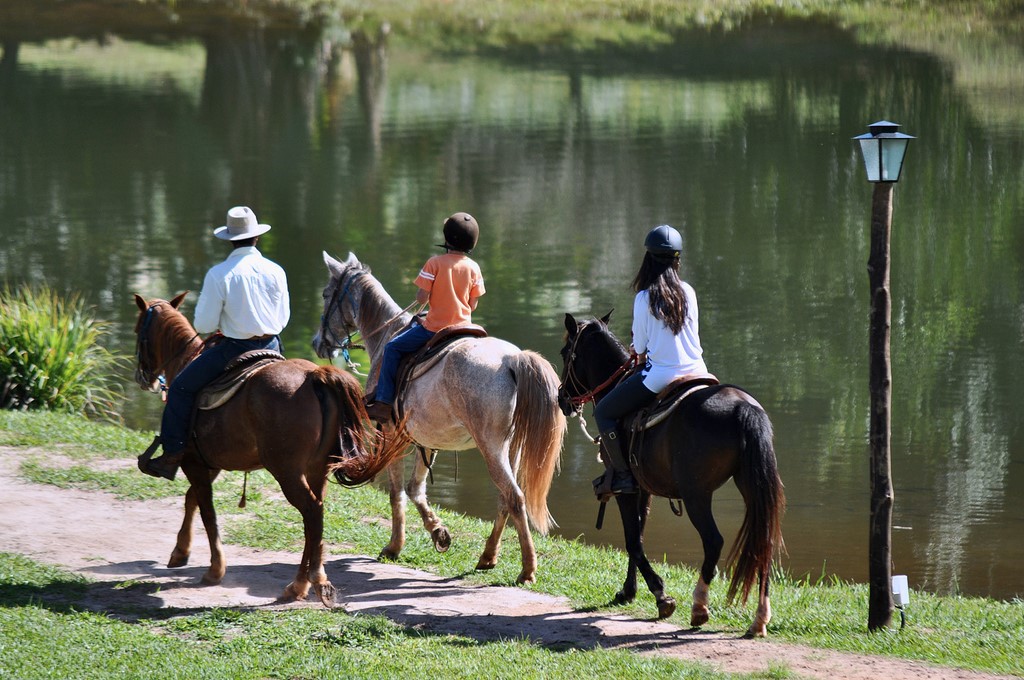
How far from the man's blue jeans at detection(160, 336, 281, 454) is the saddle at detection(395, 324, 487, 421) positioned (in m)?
1.43

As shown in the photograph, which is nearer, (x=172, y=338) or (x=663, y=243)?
(x=663, y=243)

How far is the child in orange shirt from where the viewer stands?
989cm

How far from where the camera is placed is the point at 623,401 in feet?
28.4

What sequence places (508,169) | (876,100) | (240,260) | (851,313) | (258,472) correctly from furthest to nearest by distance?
(876,100)
(508,169)
(851,313)
(258,472)
(240,260)

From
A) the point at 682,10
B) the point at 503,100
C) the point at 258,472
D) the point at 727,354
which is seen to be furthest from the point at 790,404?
the point at 682,10

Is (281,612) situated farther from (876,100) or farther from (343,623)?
(876,100)

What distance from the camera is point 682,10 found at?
54125 millimetres

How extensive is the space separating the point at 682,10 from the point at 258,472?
44788 mm

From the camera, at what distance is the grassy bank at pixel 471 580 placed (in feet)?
26.0

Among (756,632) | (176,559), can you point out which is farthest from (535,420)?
(176,559)

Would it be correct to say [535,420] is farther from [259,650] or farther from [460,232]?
[259,650]

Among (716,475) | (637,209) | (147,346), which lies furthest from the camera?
(637,209)

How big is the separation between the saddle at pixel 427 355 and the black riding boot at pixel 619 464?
5.19 feet

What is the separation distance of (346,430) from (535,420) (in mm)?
1429
